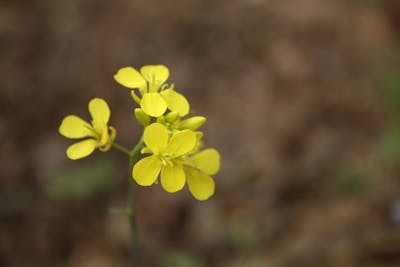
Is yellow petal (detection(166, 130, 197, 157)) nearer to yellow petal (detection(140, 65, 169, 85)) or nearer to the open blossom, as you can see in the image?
the open blossom

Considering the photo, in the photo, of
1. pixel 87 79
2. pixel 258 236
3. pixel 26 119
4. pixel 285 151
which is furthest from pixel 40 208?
pixel 285 151

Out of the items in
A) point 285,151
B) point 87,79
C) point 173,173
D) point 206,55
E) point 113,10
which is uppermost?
point 113,10

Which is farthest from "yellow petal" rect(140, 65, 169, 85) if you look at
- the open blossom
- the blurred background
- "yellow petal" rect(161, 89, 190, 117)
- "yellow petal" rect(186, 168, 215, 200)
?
the blurred background

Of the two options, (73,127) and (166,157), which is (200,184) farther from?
(73,127)

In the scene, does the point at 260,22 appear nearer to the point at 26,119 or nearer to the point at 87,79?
the point at 87,79

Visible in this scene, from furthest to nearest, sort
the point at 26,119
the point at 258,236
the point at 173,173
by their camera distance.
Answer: the point at 26,119 < the point at 258,236 < the point at 173,173

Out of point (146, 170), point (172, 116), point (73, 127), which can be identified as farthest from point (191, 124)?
point (73, 127)

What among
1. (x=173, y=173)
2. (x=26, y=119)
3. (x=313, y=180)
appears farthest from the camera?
(x=26, y=119)
